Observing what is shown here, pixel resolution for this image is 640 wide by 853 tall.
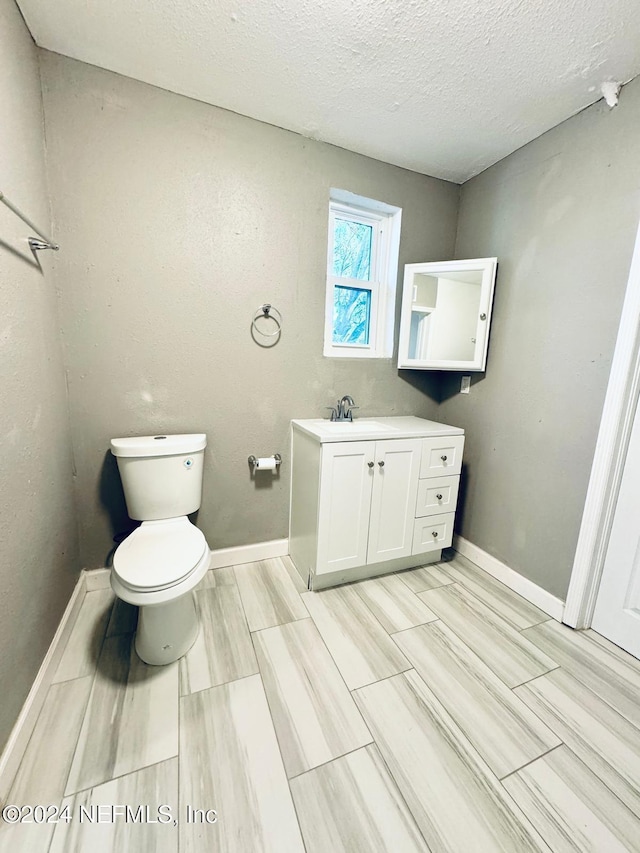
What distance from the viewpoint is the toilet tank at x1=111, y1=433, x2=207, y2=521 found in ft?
4.86

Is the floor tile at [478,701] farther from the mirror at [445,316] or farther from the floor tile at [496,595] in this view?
the mirror at [445,316]

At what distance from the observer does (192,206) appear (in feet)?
5.17

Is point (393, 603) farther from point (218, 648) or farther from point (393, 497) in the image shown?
point (218, 648)

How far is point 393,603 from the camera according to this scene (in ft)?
5.49

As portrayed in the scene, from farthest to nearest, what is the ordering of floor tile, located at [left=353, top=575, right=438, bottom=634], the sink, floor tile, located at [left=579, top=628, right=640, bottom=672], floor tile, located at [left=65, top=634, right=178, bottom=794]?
1. the sink
2. floor tile, located at [left=353, top=575, right=438, bottom=634]
3. floor tile, located at [left=579, top=628, right=640, bottom=672]
4. floor tile, located at [left=65, top=634, right=178, bottom=794]

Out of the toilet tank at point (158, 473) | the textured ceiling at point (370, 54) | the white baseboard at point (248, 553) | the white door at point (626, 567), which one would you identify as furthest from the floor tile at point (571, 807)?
the textured ceiling at point (370, 54)

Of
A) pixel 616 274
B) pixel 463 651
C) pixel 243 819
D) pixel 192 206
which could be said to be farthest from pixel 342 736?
pixel 192 206

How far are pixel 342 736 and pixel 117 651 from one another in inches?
36.8

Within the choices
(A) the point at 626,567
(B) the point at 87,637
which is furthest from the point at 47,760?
(A) the point at 626,567

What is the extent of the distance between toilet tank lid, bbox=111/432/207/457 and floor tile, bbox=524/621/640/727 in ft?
5.82

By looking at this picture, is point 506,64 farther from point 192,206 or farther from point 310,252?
point 192,206

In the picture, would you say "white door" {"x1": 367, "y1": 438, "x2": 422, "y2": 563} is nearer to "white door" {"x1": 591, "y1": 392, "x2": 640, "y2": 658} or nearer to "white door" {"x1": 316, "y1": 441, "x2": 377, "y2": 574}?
"white door" {"x1": 316, "y1": 441, "x2": 377, "y2": 574}

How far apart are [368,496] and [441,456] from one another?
494 millimetres

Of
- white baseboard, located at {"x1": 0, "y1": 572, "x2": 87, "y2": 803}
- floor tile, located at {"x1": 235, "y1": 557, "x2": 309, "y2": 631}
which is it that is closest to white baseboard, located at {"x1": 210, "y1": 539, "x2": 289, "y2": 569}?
floor tile, located at {"x1": 235, "y1": 557, "x2": 309, "y2": 631}
